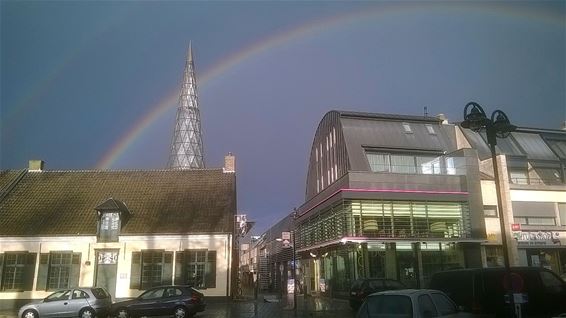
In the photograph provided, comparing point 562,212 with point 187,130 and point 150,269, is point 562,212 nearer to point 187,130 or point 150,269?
point 150,269

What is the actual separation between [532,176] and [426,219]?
13241 mm

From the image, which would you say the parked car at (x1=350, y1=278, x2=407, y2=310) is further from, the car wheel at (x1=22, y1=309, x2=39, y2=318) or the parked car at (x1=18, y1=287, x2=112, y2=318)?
the car wheel at (x1=22, y1=309, x2=39, y2=318)

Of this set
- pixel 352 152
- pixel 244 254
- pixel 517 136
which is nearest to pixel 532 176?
pixel 517 136

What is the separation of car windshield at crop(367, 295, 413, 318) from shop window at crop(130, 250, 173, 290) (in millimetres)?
24068

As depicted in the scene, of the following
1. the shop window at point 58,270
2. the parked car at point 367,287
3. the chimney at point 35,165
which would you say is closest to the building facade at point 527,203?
the parked car at point 367,287

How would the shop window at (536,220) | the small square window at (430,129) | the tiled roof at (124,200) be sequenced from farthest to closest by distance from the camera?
the small square window at (430,129) < the shop window at (536,220) < the tiled roof at (124,200)

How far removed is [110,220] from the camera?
107ft

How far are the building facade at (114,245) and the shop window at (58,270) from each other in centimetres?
6

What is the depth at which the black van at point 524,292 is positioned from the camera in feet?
53.6

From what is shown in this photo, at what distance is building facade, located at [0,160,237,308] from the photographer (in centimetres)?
3106

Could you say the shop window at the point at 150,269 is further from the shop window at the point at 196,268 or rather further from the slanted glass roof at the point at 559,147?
the slanted glass roof at the point at 559,147

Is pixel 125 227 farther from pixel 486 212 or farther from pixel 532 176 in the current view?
pixel 532 176

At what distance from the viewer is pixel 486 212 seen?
110ft

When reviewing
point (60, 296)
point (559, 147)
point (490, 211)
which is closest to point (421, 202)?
point (490, 211)
